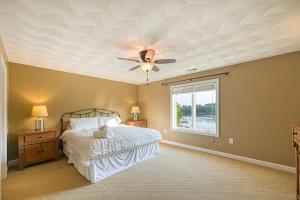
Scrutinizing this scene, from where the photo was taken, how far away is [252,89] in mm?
3766

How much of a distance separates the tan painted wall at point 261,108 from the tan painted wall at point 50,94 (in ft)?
11.9

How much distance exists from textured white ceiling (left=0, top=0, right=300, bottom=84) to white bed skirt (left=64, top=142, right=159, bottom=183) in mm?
2151

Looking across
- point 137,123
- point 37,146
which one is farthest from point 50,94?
point 137,123

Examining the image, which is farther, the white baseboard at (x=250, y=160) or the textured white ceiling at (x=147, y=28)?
the white baseboard at (x=250, y=160)

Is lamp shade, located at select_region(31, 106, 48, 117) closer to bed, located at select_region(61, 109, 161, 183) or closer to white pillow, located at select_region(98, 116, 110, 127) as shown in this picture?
bed, located at select_region(61, 109, 161, 183)

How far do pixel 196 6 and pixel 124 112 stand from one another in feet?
16.6

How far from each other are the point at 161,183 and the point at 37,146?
2927 mm

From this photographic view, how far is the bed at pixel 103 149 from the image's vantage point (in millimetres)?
2898

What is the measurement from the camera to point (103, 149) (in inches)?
119

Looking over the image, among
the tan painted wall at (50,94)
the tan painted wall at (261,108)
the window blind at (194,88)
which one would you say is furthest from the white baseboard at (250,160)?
the tan painted wall at (50,94)

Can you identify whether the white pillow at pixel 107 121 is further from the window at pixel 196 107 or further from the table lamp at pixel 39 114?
the window at pixel 196 107

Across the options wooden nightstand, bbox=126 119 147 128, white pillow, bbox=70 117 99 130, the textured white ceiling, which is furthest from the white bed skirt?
the textured white ceiling

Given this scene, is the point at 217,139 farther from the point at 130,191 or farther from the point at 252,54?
the point at 130,191

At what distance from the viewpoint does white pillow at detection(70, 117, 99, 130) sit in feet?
14.1
